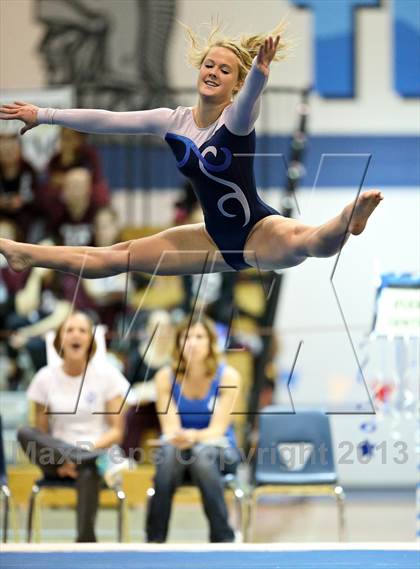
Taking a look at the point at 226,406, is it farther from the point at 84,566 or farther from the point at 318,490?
the point at 84,566

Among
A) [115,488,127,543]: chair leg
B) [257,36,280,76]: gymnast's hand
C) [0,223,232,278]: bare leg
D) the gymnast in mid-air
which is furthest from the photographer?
[115,488,127,543]: chair leg

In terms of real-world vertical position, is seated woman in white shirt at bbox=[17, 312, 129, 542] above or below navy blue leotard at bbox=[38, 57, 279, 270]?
below

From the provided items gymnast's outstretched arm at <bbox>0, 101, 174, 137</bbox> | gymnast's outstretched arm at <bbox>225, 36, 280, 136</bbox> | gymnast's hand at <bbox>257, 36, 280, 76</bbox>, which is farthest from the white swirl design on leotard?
gymnast's hand at <bbox>257, 36, 280, 76</bbox>

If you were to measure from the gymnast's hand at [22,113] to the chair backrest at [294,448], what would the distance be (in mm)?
2007

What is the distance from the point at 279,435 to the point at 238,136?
2.12m

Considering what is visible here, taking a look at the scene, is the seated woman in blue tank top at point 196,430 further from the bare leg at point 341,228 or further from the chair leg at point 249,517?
the bare leg at point 341,228

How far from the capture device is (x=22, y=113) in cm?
438

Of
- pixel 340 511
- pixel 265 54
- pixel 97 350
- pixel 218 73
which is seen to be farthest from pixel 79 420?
pixel 265 54

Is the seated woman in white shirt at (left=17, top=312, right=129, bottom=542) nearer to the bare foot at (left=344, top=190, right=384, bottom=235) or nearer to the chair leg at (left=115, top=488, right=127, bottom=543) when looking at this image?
the chair leg at (left=115, top=488, right=127, bottom=543)

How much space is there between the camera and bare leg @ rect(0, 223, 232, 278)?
450cm

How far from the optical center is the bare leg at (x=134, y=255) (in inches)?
177

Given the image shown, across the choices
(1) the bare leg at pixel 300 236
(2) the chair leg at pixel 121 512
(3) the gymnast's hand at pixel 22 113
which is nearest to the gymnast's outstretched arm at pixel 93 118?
(3) the gymnast's hand at pixel 22 113

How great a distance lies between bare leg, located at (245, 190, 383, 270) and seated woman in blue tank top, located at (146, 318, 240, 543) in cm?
122

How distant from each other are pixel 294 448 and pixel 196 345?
752 mm
